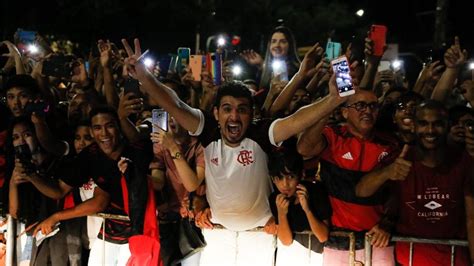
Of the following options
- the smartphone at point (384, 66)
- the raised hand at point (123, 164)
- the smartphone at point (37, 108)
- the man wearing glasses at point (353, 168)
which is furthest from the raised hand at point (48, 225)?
the smartphone at point (384, 66)

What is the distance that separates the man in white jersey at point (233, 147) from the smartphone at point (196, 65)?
2374mm

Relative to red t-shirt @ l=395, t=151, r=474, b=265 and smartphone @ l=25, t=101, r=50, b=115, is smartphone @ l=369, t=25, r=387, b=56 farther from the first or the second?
smartphone @ l=25, t=101, r=50, b=115

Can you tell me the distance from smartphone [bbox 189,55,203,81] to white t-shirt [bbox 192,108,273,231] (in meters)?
2.43

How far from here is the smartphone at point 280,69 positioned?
26.0 feet

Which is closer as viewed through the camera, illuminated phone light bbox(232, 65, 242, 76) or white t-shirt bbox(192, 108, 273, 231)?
white t-shirt bbox(192, 108, 273, 231)

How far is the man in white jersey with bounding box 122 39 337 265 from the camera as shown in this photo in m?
5.07

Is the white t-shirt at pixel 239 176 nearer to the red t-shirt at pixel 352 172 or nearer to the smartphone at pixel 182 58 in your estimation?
the red t-shirt at pixel 352 172

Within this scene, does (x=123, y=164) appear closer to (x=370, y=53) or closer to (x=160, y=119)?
(x=160, y=119)

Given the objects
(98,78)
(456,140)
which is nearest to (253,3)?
(98,78)

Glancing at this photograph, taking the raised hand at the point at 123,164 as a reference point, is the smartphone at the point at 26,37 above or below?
above

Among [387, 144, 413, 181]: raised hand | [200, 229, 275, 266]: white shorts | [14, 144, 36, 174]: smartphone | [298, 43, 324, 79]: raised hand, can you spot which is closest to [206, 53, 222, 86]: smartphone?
[298, 43, 324, 79]: raised hand

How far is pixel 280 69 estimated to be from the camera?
8.07 meters

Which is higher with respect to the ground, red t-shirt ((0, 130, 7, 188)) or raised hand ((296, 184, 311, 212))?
red t-shirt ((0, 130, 7, 188))

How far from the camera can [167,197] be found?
5.80 metres
